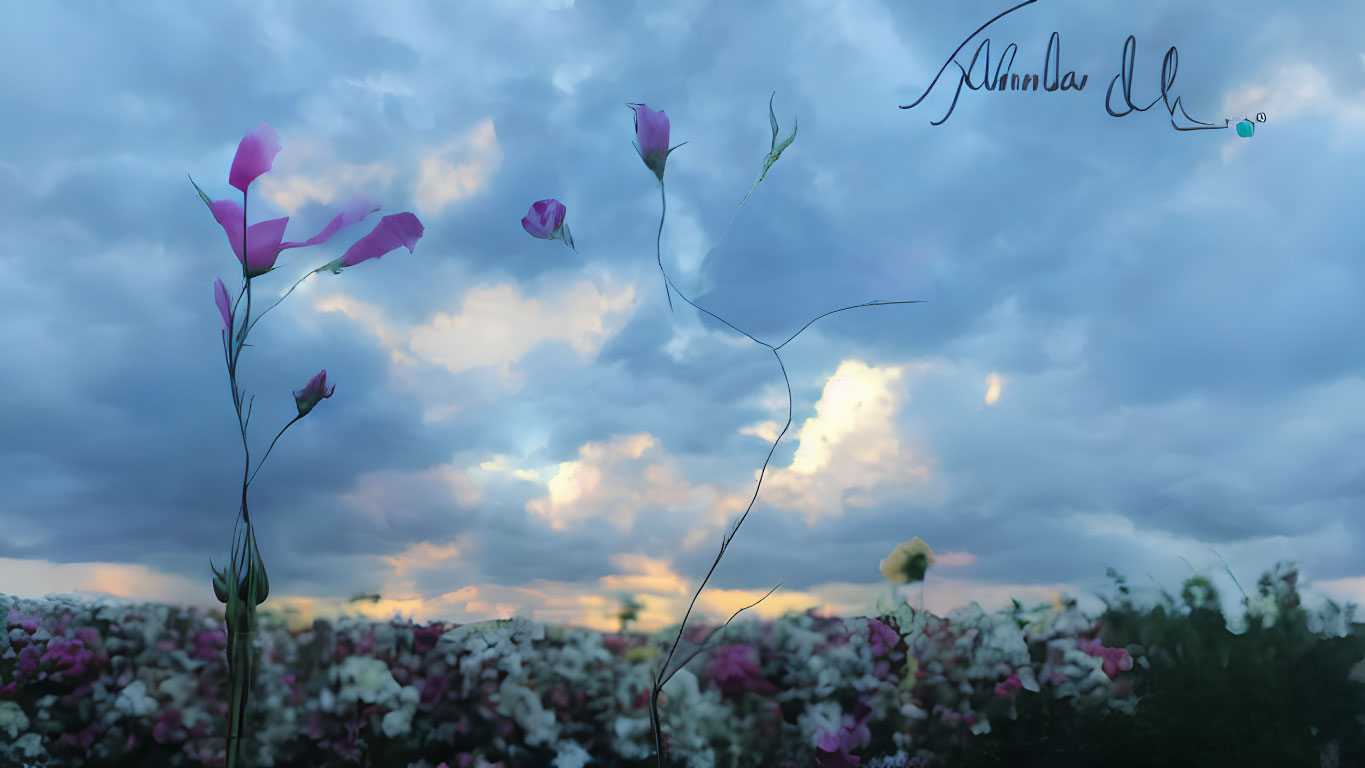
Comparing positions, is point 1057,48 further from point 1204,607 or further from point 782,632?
point 782,632

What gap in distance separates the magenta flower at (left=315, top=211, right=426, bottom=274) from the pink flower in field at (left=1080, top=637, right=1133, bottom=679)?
70.6 inches

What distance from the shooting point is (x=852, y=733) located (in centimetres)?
220

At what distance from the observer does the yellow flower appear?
2.22 metres

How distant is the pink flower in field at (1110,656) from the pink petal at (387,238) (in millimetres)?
1793

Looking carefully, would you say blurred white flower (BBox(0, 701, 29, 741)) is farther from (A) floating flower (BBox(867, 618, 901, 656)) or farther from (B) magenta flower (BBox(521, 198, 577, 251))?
(A) floating flower (BBox(867, 618, 901, 656))

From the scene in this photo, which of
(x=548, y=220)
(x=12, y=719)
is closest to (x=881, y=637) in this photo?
(x=548, y=220)

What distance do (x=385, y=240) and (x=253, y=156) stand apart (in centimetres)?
26

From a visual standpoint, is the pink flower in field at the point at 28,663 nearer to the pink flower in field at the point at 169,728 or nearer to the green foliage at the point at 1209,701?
the pink flower in field at the point at 169,728

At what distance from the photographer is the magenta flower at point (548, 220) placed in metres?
2.03

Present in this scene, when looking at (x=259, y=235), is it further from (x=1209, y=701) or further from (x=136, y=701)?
(x=1209, y=701)

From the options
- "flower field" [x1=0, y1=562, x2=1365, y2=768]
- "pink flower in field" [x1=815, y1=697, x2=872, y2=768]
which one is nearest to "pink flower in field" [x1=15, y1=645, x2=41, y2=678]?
"flower field" [x1=0, y1=562, x2=1365, y2=768]

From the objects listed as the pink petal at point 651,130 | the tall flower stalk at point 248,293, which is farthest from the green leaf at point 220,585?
the pink petal at point 651,130

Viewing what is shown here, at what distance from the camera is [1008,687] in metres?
2.29

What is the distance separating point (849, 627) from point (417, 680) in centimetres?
100
